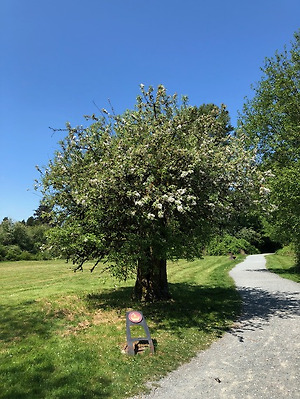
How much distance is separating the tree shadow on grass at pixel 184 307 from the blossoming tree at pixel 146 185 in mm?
1147

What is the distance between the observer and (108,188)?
10.3 m

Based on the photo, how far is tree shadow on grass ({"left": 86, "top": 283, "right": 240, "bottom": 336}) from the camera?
10711mm

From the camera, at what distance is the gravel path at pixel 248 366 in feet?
19.9

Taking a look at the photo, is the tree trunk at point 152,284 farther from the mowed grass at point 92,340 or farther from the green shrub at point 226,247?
the green shrub at point 226,247

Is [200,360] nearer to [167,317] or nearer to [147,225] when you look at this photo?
[167,317]

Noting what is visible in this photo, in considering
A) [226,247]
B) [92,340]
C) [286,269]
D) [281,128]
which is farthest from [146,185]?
[226,247]

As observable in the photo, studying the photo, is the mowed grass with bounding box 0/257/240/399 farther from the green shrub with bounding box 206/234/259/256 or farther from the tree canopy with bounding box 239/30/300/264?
the green shrub with bounding box 206/234/259/256

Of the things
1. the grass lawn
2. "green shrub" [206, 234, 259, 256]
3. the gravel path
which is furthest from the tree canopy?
"green shrub" [206, 234, 259, 256]

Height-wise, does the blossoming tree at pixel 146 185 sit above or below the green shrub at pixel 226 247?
above

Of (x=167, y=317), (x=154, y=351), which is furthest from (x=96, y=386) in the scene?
(x=167, y=317)

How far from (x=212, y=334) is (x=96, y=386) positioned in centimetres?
460

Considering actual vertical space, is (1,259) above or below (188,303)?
above

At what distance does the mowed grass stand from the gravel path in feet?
1.49

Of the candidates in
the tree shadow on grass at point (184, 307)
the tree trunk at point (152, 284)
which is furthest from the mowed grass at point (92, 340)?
the tree trunk at point (152, 284)
